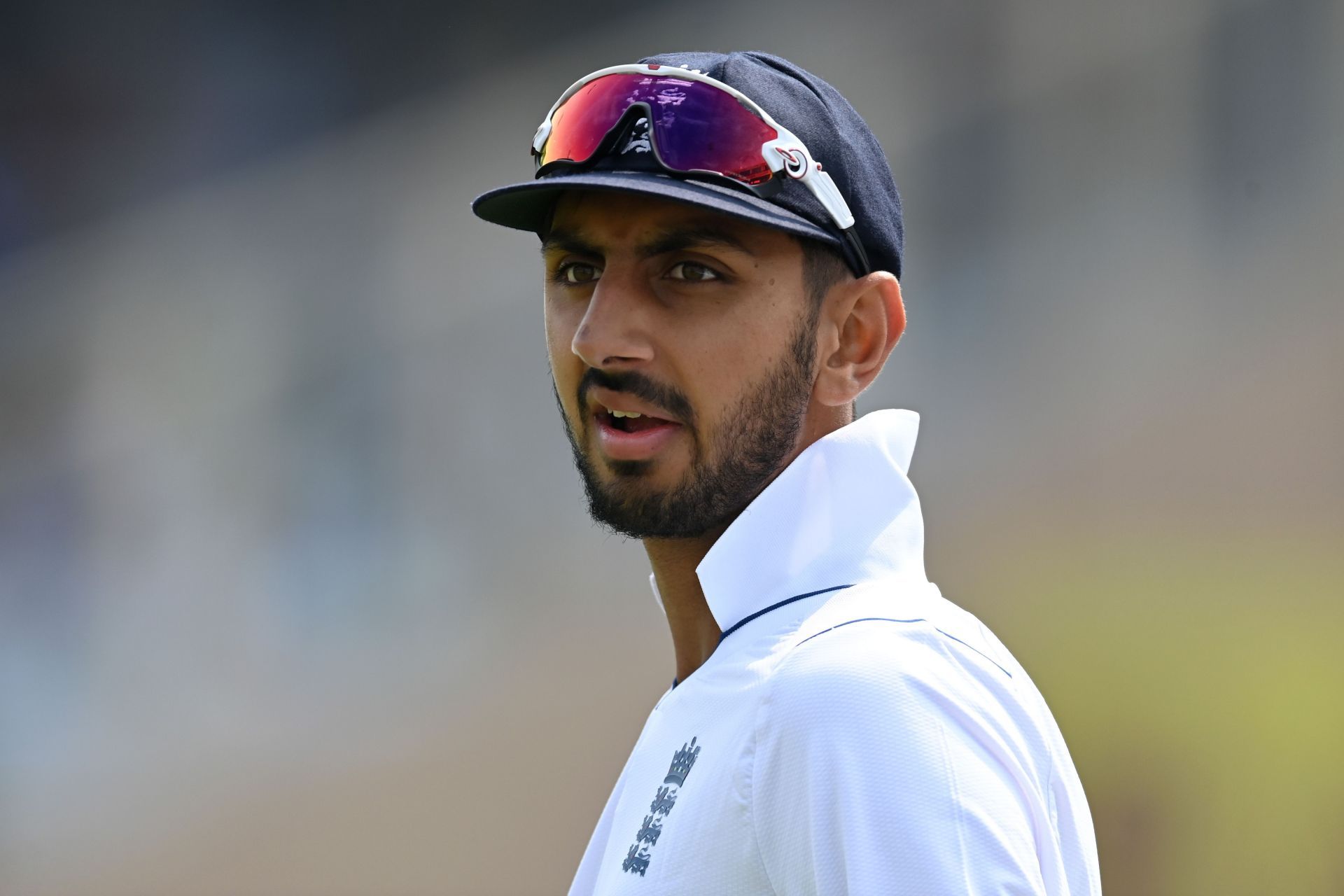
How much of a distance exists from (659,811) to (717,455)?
1.08 ft

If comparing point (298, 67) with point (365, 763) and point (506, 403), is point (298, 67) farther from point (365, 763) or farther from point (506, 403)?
point (365, 763)

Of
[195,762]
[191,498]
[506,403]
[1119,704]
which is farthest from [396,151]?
[1119,704]

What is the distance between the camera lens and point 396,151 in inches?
144

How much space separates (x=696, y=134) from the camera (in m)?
1.21

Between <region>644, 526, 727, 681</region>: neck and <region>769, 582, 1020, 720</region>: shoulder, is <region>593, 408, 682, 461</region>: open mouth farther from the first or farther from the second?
<region>769, 582, 1020, 720</region>: shoulder

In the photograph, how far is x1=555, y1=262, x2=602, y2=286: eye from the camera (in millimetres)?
1290

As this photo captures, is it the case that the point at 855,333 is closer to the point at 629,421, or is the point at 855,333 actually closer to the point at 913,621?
the point at 629,421

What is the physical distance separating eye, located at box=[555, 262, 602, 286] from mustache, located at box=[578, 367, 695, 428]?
0.42 feet

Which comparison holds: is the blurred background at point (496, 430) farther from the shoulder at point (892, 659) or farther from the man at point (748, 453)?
the shoulder at point (892, 659)

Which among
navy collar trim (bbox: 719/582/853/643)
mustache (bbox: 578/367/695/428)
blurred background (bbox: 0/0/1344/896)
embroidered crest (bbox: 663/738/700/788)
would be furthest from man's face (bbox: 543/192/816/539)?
blurred background (bbox: 0/0/1344/896)

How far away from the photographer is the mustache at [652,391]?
120cm

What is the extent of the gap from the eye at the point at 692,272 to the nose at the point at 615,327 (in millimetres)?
36

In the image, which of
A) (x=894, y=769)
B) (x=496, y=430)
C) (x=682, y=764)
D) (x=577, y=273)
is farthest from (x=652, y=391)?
(x=496, y=430)

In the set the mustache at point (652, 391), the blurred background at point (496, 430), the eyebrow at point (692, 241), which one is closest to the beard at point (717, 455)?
the mustache at point (652, 391)
